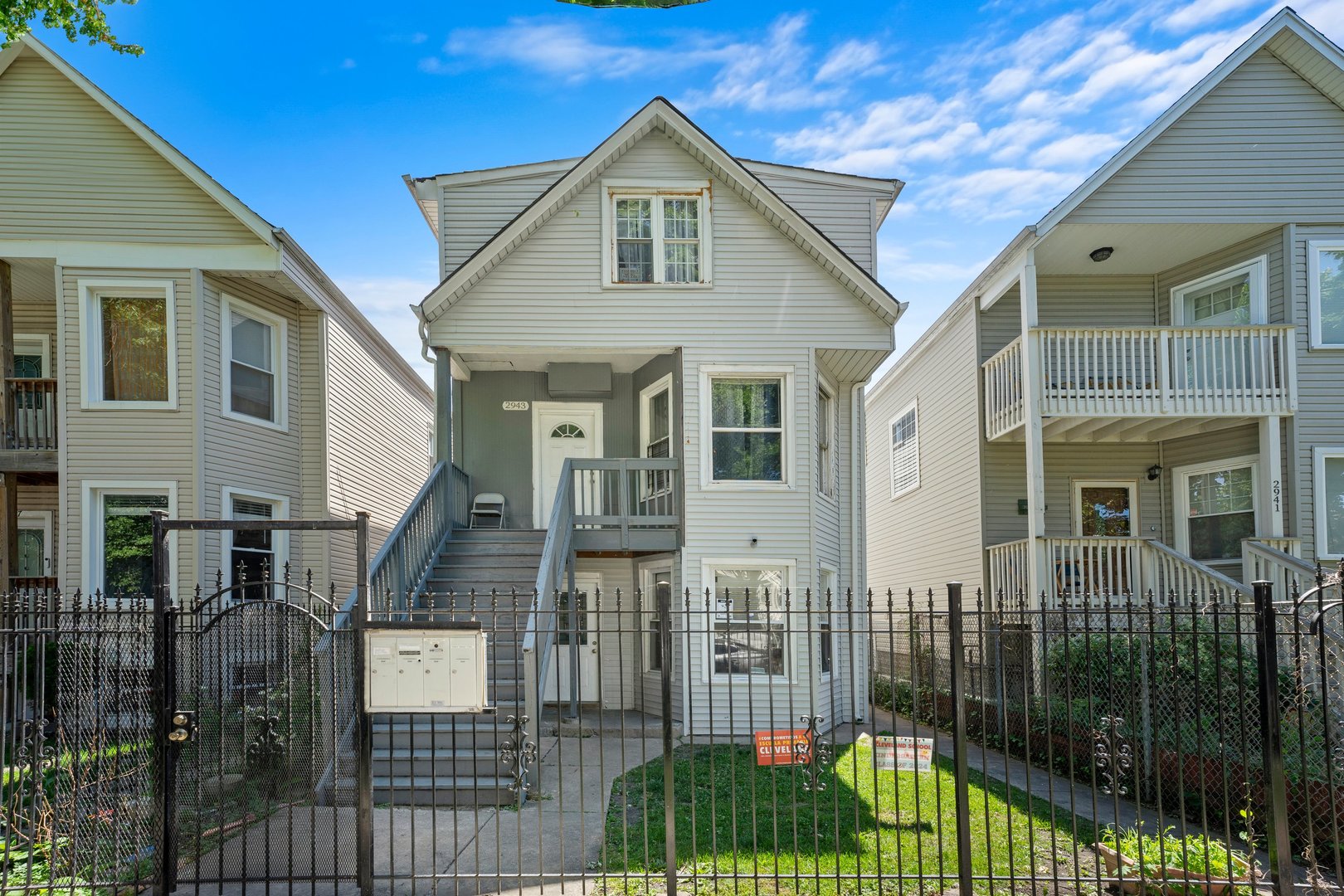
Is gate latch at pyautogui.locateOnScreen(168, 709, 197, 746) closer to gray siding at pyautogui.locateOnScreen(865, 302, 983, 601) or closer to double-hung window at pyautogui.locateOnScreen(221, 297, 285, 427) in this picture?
double-hung window at pyautogui.locateOnScreen(221, 297, 285, 427)

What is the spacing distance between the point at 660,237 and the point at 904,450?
32.2ft

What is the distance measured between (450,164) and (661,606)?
11967 millimetres

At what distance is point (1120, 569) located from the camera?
13.7m

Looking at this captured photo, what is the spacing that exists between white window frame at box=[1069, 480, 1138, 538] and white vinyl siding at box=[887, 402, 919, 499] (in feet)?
14.3

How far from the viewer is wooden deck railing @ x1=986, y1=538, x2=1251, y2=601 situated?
43.1ft

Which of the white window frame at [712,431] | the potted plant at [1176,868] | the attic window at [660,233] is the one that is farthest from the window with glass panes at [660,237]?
the potted plant at [1176,868]

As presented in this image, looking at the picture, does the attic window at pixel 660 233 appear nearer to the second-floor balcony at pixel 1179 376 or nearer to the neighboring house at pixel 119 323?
the neighboring house at pixel 119 323

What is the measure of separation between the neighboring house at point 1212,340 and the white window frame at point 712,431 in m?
3.48

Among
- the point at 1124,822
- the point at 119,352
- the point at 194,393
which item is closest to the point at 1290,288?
the point at 1124,822

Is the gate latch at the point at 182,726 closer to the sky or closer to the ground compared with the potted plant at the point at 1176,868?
closer to the sky

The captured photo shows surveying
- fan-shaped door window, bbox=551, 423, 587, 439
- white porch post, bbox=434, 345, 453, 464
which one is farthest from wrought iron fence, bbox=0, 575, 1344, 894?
fan-shaped door window, bbox=551, 423, 587, 439

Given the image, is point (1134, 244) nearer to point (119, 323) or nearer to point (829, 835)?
point (829, 835)

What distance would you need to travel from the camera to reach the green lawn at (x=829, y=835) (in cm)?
693

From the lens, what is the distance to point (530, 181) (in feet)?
54.4
